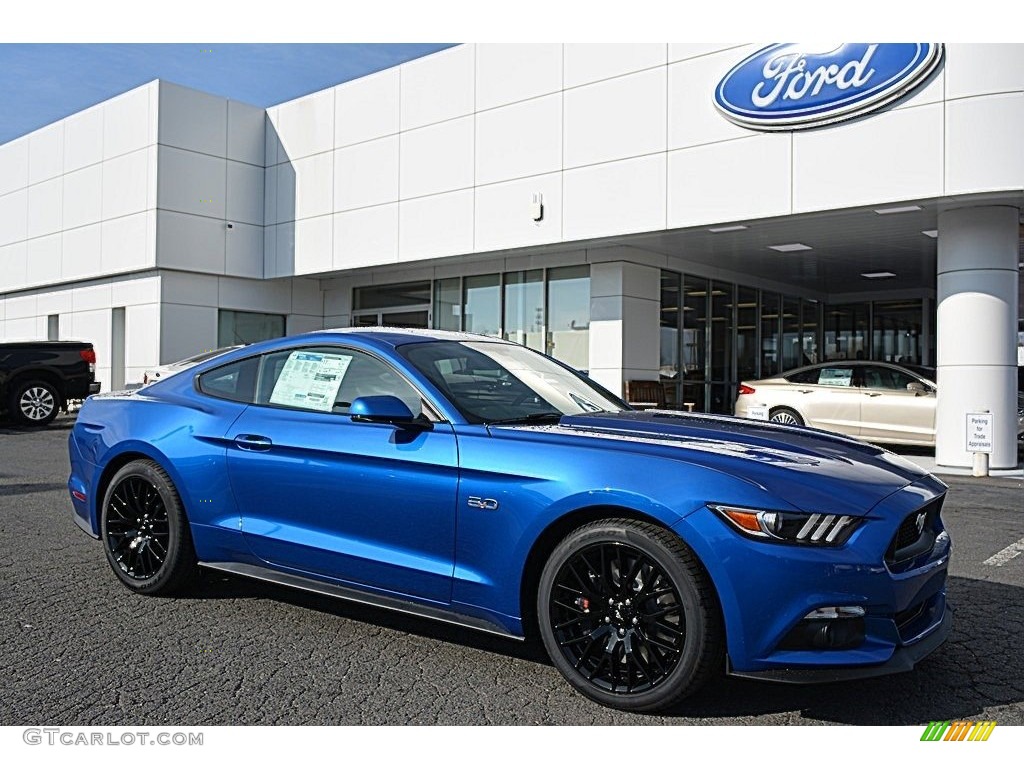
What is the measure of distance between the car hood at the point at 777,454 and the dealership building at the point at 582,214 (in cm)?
887

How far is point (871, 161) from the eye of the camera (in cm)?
1191

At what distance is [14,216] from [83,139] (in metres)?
4.55

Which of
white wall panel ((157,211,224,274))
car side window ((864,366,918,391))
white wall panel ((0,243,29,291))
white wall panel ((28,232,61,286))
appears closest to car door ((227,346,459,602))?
car side window ((864,366,918,391))

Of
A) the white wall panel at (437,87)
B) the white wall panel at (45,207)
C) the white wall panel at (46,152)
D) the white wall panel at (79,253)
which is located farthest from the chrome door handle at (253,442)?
the white wall panel at (46,152)

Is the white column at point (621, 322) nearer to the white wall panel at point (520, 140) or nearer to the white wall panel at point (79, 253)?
the white wall panel at point (520, 140)

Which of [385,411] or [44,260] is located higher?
[44,260]

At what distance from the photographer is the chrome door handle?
4434 mm

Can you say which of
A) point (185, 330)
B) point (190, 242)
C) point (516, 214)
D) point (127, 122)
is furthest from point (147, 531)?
point (127, 122)

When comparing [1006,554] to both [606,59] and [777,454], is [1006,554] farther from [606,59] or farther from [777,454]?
[606,59]

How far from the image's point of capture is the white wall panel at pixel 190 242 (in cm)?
1947

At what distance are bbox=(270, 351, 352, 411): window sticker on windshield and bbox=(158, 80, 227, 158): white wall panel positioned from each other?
55.0ft
